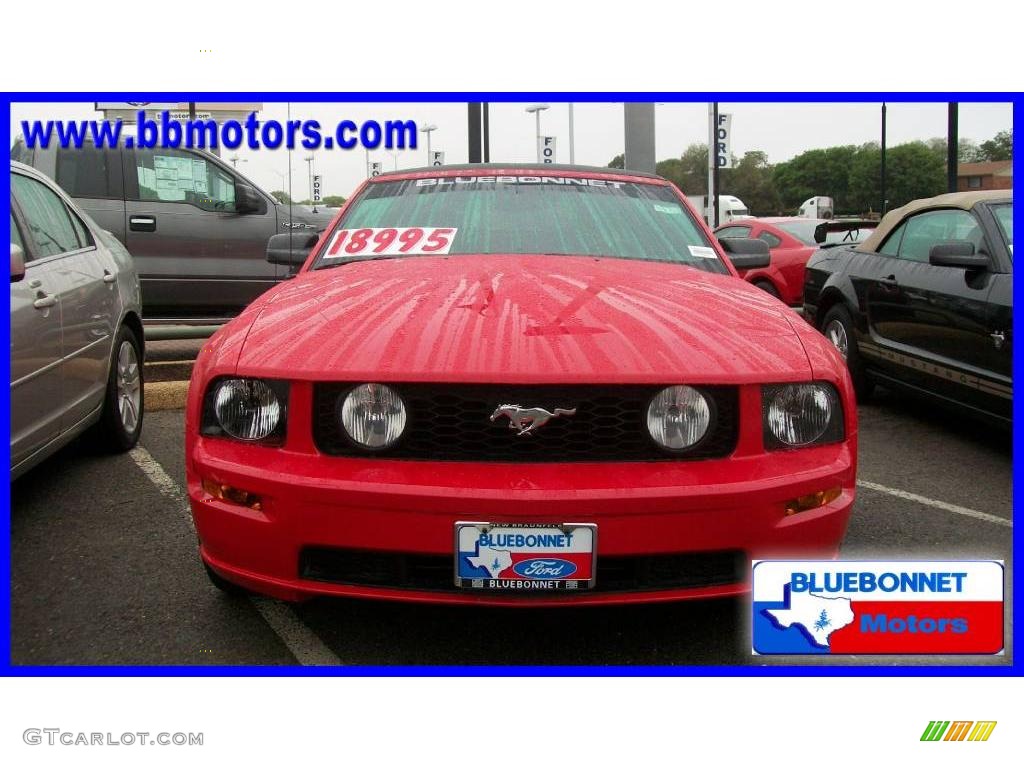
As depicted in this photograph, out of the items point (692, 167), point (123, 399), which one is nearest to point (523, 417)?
point (123, 399)

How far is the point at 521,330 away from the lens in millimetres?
2293

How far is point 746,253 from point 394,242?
1447mm

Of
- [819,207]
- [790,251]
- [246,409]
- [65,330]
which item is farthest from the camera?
[819,207]

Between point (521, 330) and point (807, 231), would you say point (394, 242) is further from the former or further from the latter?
point (807, 231)

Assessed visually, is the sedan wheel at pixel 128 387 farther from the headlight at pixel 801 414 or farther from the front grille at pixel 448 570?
the headlight at pixel 801 414

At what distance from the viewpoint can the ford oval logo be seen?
A: 6.77 feet

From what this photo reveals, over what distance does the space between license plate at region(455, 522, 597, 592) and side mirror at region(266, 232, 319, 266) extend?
1.91 metres

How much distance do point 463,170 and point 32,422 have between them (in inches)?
73.0

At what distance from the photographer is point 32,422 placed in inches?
129

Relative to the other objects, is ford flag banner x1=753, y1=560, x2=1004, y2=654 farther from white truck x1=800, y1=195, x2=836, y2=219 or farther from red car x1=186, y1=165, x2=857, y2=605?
white truck x1=800, y1=195, x2=836, y2=219

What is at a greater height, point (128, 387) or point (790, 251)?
point (790, 251)

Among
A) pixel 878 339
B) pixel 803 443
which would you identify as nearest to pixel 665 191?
pixel 803 443

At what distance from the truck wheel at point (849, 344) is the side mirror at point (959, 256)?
1.16 m
